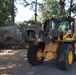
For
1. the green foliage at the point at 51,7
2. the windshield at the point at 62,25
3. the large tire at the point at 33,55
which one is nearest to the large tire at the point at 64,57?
the windshield at the point at 62,25

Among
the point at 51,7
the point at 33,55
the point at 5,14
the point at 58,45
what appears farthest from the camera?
the point at 51,7

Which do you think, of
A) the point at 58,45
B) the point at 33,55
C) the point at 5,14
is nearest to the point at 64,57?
the point at 58,45

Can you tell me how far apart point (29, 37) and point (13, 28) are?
7.91 metres

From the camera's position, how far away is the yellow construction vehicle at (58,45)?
28.7 ft

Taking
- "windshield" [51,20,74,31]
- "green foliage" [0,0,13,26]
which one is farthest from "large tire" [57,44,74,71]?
"green foliage" [0,0,13,26]

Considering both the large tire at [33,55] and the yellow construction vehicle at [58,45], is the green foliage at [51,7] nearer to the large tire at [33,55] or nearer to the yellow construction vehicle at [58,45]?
the yellow construction vehicle at [58,45]

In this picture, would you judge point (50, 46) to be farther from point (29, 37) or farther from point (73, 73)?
point (73, 73)

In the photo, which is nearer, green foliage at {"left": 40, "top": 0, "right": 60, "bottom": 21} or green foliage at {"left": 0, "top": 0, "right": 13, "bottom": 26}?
green foliage at {"left": 0, "top": 0, "right": 13, "bottom": 26}

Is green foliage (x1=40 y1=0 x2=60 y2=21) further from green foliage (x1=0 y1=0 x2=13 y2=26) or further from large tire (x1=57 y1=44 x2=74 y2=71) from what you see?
large tire (x1=57 y1=44 x2=74 y2=71)

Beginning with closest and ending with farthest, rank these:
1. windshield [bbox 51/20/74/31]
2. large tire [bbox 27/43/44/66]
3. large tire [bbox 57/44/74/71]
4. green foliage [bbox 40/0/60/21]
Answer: large tire [bbox 57/44/74/71]
large tire [bbox 27/43/44/66]
windshield [bbox 51/20/74/31]
green foliage [bbox 40/0/60/21]

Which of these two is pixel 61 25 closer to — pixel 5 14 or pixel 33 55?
pixel 33 55

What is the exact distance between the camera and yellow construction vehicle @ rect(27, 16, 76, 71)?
8.74 metres

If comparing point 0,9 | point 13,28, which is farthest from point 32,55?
point 0,9

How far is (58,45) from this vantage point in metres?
Result: 9.34
